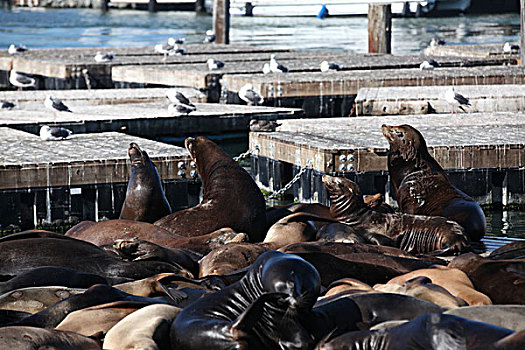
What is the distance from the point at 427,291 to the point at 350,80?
11.9 meters

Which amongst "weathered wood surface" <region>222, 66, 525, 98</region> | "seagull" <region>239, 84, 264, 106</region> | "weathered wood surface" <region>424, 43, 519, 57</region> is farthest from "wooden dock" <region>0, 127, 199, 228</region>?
"weathered wood surface" <region>424, 43, 519, 57</region>

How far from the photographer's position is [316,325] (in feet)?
11.9

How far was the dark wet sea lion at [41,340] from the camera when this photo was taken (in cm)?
359

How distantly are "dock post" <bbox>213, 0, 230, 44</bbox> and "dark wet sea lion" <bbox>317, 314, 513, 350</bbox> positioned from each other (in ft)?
79.0

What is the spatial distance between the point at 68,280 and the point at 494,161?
5.83 meters

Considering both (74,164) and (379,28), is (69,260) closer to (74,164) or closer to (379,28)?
(74,164)

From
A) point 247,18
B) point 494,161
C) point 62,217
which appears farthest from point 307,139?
point 247,18

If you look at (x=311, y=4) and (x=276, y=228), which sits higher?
(x=311, y=4)

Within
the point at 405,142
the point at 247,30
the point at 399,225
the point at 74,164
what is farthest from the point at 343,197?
the point at 247,30

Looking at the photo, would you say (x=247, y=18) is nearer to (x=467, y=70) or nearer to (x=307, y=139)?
(x=467, y=70)

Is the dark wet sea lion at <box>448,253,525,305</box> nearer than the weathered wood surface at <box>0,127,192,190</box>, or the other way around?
the dark wet sea lion at <box>448,253,525,305</box>

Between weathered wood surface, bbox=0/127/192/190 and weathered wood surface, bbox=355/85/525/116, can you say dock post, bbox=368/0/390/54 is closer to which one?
weathered wood surface, bbox=355/85/525/116

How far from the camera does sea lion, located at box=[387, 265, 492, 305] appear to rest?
172 inches

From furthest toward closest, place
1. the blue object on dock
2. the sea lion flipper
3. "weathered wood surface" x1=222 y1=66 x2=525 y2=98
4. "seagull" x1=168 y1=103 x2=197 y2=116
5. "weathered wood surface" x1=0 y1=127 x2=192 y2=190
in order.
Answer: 1. the blue object on dock
2. "weathered wood surface" x1=222 y1=66 x2=525 y2=98
3. "seagull" x1=168 y1=103 x2=197 y2=116
4. "weathered wood surface" x1=0 y1=127 x2=192 y2=190
5. the sea lion flipper
